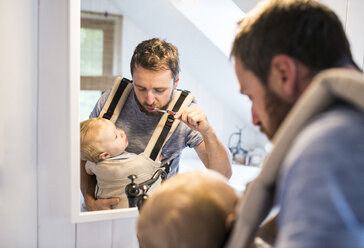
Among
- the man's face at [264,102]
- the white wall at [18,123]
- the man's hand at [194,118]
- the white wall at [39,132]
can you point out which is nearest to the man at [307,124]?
the man's face at [264,102]

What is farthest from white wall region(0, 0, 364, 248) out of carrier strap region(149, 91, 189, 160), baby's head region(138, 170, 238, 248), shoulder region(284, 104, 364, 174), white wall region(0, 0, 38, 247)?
shoulder region(284, 104, 364, 174)

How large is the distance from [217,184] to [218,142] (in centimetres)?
54

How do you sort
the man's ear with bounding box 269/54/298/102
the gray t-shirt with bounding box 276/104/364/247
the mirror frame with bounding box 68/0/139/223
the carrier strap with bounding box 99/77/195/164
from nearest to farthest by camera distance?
the gray t-shirt with bounding box 276/104/364/247, the man's ear with bounding box 269/54/298/102, the mirror frame with bounding box 68/0/139/223, the carrier strap with bounding box 99/77/195/164

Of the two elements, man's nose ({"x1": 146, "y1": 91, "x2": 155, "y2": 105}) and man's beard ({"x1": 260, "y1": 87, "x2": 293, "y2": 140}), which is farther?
man's nose ({"x1": 146, "y1": 91, "x2": 155, "y2": 105})

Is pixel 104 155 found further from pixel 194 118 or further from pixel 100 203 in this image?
pixel 194 118

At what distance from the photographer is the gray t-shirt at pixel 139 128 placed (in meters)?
0.95

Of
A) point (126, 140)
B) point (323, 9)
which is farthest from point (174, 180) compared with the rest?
point (126, 140)

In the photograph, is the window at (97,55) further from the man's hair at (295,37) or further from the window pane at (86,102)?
the man's hair at (295,37)

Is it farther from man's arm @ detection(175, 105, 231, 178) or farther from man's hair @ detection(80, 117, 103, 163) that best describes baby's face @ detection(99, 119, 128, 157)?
man's arm @ detection(175, 105, 231, 178)

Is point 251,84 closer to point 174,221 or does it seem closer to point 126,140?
point 174,221

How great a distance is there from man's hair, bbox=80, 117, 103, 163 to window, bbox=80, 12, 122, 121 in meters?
0.02

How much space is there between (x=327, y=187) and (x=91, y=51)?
0.73 metres

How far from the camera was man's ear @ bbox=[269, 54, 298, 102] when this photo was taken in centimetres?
46

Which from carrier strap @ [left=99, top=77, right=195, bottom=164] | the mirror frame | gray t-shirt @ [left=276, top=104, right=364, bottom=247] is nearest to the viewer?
gray t-shirt @ [left=276, top=104, right=364, bottom=247]
